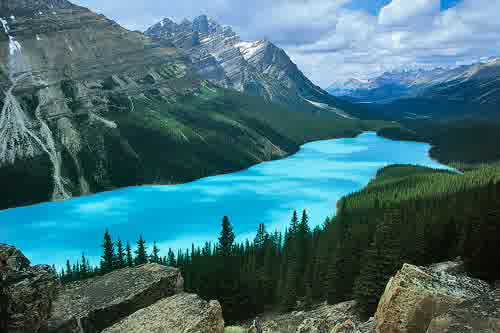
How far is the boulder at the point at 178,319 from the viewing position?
1546 centimetres

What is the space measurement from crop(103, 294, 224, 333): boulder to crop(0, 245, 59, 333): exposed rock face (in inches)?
109

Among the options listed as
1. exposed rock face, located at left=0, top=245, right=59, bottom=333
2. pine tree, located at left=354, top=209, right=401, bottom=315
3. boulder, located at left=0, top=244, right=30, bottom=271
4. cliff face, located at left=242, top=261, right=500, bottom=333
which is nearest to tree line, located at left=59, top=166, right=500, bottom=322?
pine tree, located at left=354, top=209, right=401, bottom=315

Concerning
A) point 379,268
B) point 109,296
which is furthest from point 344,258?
point 109,296

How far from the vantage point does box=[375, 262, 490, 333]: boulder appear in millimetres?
16016

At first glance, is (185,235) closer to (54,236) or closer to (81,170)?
(54,236)

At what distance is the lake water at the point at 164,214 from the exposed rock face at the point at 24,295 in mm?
87640

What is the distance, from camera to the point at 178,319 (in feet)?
52.4

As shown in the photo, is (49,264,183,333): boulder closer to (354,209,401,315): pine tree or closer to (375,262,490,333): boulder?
(375,262,490,333): boulder

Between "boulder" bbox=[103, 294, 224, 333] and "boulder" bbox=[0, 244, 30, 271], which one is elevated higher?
"boulder" bbox=[0, 244, 30, 271]

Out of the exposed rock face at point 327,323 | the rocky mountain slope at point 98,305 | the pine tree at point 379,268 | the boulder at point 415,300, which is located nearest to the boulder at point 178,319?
the rocky mountain slope at point 98,305

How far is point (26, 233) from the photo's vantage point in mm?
121062

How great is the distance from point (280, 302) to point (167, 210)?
95.6 metres

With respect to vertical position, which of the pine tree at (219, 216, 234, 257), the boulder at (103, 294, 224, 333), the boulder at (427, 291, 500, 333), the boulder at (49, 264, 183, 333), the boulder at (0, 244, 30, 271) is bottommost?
the pine tree at (219, 216, 234, 257)

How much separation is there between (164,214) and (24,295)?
125 m
